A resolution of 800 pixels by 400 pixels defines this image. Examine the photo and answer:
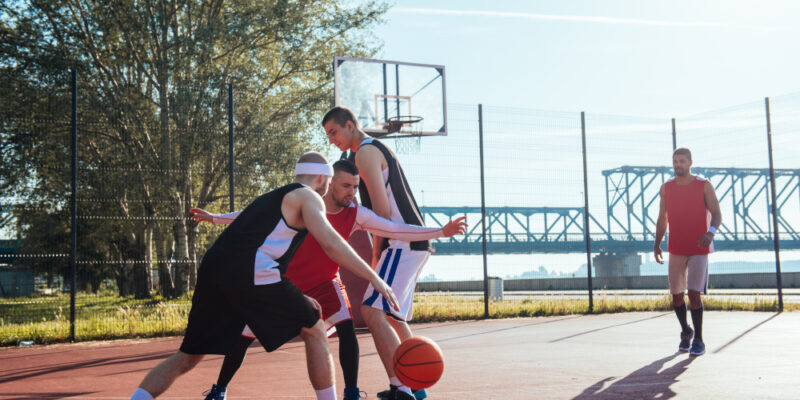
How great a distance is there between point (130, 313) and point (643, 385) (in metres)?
8.64

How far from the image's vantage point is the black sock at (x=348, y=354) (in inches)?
165

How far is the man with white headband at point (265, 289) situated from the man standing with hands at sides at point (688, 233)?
459 centimetres

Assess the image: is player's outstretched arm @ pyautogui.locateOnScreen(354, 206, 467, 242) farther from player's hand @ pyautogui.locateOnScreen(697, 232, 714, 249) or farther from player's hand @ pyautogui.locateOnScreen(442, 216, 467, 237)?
player's hand @ pyautogui.locateOnScreen(697, 232, 714, 249)

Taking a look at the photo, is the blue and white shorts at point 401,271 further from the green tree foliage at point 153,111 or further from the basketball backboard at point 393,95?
the basketball backboard at point 393,95

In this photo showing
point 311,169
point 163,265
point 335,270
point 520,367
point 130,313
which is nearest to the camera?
point 311,169

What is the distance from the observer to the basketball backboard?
15.5 meters

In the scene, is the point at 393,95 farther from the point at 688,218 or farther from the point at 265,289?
the point at 265,289

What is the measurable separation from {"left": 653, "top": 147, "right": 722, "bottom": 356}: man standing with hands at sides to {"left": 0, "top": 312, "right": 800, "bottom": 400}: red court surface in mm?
482

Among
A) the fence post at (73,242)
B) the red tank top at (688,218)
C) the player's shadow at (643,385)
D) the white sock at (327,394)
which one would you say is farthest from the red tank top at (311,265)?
the fence post at (73,242)

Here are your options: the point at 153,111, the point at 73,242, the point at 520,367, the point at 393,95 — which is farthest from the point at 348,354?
the point at 153,111

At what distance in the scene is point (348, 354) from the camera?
4227 mm

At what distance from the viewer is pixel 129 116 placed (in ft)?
51.0

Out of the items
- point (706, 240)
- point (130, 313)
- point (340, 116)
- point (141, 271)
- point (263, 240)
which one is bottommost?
point (130, 313)

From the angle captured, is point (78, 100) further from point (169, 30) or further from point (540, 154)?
point (169, 30)
